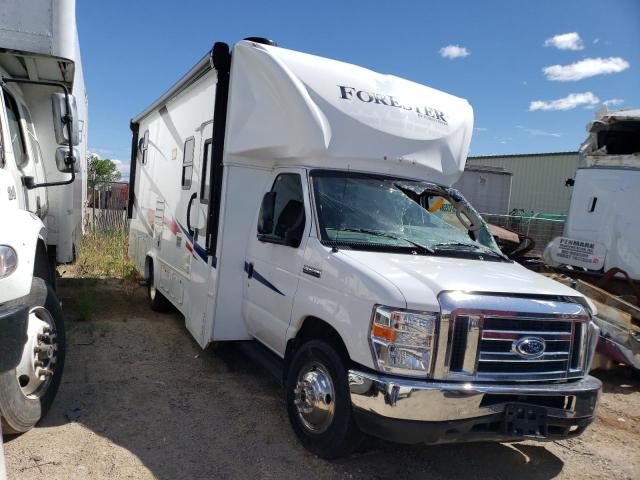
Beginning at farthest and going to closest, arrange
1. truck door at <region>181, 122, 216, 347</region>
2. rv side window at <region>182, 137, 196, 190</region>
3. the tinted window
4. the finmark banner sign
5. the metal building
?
the metal building < the finmark banner sign < rv side window at <region>182, 137, 196, 190</region> < truck door at <region>181, 122, 216, 347</region> < the tinted window

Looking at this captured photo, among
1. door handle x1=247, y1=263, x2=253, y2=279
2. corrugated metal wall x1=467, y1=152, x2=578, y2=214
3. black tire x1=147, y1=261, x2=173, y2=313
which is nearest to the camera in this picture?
door handle x1=247, y1=263, x2=253, y2=279

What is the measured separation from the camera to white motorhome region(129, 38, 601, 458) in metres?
3.19

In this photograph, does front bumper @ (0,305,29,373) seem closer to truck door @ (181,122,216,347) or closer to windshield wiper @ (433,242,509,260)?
truck door @ (181,122,216,347)

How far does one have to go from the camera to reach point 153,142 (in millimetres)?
7875

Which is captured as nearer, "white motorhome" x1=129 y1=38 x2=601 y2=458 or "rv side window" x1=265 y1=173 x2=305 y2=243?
"white motorhome" x1=129 y1=38 x2=601 y2=458

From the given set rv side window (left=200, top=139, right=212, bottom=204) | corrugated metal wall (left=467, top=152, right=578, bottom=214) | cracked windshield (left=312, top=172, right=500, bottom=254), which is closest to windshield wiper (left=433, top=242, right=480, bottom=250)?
cracked windshield (left=312, top=172, right=500, bottom=254)

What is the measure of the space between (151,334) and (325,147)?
370cm

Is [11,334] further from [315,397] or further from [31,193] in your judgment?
[31,193]

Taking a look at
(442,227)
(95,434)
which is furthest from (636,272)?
(95,434)

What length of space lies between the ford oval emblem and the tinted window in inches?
71.5

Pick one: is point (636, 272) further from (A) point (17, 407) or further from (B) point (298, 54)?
(A) point (17, 407)

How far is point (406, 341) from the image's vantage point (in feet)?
10.4

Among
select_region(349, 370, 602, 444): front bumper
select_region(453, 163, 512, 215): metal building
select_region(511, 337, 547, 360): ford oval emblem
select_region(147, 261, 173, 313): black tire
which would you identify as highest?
select_region(453, 163, 512, 215): metal building

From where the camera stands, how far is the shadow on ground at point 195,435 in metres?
3.63
